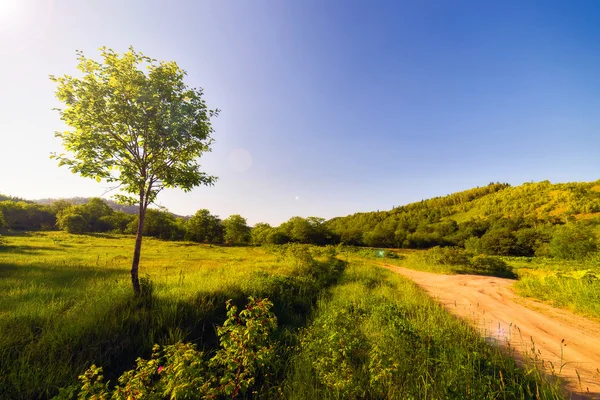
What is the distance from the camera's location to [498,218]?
66.8m

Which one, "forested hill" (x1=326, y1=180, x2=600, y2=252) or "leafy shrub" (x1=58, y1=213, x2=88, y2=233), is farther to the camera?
"leafy shrub" (x1=58, y1=213, x2=88, y2=233)

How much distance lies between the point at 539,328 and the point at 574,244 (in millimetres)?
36788

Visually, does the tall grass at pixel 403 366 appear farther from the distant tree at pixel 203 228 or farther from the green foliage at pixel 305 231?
the distant tree at pixel 203 228

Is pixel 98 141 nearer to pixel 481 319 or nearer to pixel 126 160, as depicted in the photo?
pixel 126 160

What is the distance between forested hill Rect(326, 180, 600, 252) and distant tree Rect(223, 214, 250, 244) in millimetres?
30812

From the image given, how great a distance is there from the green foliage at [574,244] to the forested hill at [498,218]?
13.2 meters

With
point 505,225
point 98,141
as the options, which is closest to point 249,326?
point 98,141

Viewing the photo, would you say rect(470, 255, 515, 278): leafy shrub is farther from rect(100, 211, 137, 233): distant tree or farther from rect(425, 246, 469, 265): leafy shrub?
rect(100, 211, 137, 233): distant tree

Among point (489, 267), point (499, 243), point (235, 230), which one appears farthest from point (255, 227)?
point (499, 243)

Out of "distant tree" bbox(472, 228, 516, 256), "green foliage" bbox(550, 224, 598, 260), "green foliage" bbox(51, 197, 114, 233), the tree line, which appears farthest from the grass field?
"green foliage" bbox(51, 197, 114, 233)

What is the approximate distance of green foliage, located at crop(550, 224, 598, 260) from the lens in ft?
93.7

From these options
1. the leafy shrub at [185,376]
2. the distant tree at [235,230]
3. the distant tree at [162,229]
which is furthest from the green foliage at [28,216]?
the leafy shrub at [185,376]

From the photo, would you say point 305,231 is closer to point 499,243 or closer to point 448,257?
point 448,257

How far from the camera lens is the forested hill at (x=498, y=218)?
58312 mm
